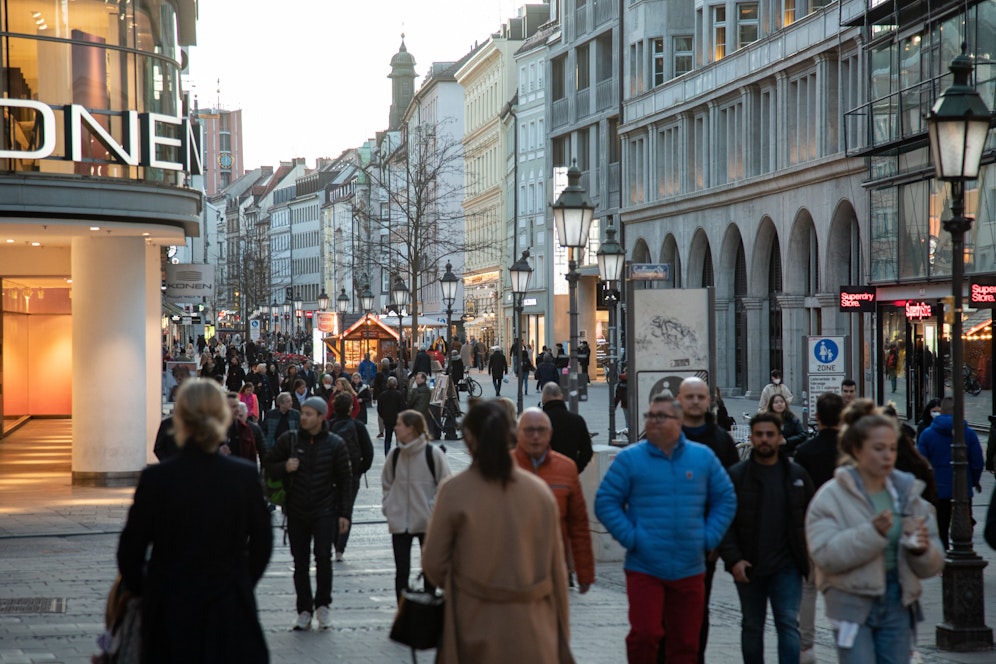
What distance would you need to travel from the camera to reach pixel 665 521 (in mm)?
8438

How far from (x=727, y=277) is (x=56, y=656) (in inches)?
1617

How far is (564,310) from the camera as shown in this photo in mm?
72625

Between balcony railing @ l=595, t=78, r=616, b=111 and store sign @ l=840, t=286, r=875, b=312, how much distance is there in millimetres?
28441

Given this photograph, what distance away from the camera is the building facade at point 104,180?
74.5 ft

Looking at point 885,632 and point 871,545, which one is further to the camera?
point 885,632

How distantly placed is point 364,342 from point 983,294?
29.5 m

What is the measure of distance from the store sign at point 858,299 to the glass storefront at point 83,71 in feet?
54.7

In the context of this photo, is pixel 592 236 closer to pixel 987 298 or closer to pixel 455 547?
pixel 987 298

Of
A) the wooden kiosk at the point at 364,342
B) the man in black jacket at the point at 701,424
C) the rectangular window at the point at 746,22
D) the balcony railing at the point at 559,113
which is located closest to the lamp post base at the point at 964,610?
the man in black jacket at the point at 701,424

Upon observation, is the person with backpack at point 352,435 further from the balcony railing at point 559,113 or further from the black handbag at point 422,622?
the balcony railing at point 559,113

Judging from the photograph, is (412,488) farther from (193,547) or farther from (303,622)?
(193,547)

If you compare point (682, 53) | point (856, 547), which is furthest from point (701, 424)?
point (682, 53)

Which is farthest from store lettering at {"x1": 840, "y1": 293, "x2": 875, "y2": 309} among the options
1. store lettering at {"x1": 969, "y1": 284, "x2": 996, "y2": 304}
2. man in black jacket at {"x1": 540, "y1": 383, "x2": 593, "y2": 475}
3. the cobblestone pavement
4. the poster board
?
man in black jacket at {"x1": 540, "y1": 383, "x2": 593, "y2": 475}

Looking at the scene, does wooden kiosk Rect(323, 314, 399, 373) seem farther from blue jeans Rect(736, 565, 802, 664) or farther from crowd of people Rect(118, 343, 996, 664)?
blue jeans Rect(736, 565, 802, 664)
